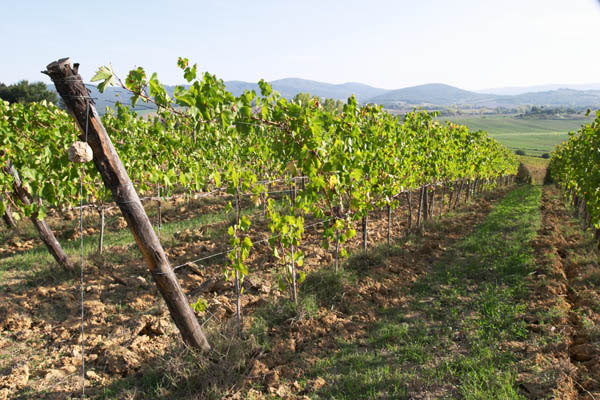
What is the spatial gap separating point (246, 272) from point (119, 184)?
144 centimetres

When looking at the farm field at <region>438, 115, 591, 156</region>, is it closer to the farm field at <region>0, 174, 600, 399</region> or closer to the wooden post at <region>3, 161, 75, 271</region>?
the farm field at <region>0, 174, 600, 399</region>

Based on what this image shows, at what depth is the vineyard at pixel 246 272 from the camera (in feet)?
9.89

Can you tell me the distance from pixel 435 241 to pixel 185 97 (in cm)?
715

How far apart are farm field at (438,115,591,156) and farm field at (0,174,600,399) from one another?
71.5m

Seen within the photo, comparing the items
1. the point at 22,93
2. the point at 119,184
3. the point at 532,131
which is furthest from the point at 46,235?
the point at 532,131

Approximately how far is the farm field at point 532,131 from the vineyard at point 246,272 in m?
71.9

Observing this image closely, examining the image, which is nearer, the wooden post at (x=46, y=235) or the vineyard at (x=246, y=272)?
the vineyard at (x=246, y=272)

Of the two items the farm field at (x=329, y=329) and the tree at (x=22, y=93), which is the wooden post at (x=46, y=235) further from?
the tree at (x=22, y=93)

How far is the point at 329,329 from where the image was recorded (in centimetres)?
412

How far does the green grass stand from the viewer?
3.10 m

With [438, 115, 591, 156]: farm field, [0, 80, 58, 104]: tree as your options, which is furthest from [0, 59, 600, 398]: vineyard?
[438, 115, 591, 156]: farm field

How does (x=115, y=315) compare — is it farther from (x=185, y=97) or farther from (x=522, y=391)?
(x=522, y=391)

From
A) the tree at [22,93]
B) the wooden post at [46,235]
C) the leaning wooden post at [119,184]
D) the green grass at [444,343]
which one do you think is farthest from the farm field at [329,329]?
the tree at [22,93]

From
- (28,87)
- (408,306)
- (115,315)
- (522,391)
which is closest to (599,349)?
(522,391)
